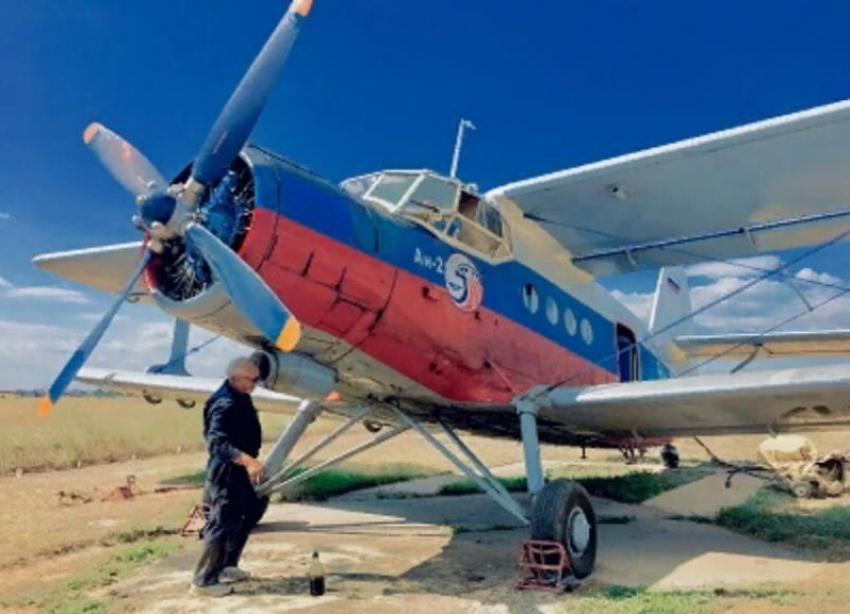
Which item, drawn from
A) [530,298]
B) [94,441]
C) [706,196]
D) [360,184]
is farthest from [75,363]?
[94,441]

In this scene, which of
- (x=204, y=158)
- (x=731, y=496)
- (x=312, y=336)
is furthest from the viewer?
(x=731, y=496)

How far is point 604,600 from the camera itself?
5555 millimetres

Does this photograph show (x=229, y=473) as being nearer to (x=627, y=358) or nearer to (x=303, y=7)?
(x=303, y=7)

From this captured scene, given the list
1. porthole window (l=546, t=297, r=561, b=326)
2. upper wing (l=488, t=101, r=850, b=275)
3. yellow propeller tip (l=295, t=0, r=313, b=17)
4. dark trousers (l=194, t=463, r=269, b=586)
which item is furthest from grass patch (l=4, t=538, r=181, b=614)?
upper wing (l=488, t=101, r=850, b=275)

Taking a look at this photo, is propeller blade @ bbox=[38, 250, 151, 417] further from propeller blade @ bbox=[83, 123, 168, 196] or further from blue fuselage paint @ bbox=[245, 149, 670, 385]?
blue fuselage paint @ bbox=[245, 149, 670, 385]

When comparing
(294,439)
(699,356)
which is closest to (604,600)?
(294,439)

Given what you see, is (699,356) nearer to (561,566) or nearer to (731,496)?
(731,496)

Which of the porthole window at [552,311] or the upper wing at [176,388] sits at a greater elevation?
the porthole window at [552,311]

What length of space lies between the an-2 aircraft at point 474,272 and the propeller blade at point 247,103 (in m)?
0.02

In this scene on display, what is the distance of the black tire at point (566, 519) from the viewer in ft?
21.2

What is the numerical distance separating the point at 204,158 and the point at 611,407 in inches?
215

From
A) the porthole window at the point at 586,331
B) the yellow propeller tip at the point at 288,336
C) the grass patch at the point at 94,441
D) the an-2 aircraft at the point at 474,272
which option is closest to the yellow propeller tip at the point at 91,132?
the an-2 aircraft at the point at 474,272

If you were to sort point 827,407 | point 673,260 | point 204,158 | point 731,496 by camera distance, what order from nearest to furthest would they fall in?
point 204,158 → point 827,407 → point 673,260 → point 731,496

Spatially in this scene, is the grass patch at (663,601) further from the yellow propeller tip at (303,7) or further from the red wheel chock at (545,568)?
the yellow propeller tip at (303,7)
